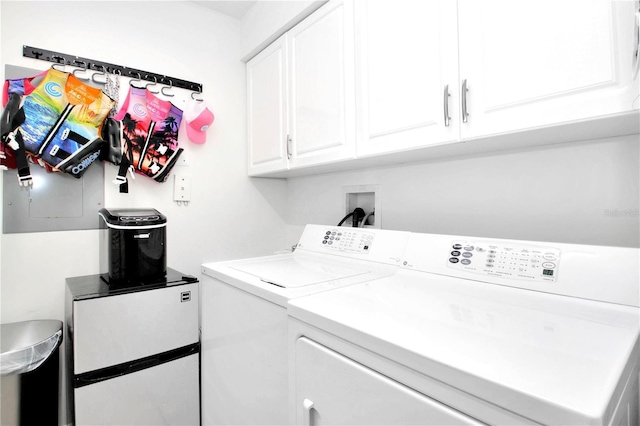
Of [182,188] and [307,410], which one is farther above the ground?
[182,188]

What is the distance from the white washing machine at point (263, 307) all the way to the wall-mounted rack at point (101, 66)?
1321 millimetres

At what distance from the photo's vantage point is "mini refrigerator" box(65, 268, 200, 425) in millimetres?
1363

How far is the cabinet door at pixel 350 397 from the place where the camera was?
23.3 inches

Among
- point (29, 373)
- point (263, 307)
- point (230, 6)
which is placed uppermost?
point (230, 6)

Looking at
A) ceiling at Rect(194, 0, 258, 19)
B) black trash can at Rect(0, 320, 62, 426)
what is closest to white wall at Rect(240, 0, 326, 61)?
ceiling at Rect(194, 0, 258, 19)

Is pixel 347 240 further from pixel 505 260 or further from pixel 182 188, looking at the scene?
pixel 182 188

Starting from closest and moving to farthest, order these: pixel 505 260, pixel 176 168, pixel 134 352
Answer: pixel 505 260 < pixel 134 352 < pixel 176 168

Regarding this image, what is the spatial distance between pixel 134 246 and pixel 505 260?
5.40 feet

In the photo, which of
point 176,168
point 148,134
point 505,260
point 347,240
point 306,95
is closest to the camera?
point 505,260

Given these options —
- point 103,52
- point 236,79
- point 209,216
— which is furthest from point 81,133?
point 236,79

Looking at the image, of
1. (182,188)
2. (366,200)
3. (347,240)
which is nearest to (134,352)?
(182,188)

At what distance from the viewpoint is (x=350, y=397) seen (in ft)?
2.38

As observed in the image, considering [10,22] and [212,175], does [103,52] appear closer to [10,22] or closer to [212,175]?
[10,22]

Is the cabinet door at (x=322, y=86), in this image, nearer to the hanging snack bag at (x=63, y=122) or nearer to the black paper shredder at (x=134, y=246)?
the black paper shredder at (x=134, y=246)
